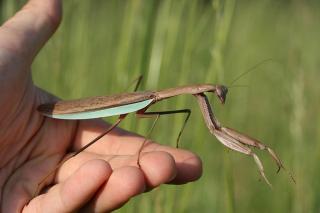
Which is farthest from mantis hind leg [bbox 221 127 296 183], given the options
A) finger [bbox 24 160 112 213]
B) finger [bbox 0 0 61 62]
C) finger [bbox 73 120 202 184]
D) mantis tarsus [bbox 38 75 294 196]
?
finger [bbox 0 0 61 62]

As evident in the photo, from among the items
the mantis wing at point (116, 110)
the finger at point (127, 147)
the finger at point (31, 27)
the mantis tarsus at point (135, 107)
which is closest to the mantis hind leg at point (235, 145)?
the mantis tarsus at point (135, 107)

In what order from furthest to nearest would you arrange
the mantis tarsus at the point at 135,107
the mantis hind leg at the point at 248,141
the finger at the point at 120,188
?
the mantis tarsus at the point at 135,107 < the mantis hind leg at the point at 248,141 < the finger at the point at 120,188

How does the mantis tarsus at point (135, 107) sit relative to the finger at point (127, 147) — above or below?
above

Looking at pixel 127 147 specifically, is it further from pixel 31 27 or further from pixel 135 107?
pixel 31 27

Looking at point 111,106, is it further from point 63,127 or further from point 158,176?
point 158,176

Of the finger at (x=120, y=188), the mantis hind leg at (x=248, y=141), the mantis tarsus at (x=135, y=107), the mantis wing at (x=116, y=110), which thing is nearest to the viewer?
the finger at (x=120, y=188)

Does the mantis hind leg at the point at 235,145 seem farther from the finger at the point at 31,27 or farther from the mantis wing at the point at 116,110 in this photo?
the finger at the point at 31,27

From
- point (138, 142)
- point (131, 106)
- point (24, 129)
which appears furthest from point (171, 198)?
point (24, 129)

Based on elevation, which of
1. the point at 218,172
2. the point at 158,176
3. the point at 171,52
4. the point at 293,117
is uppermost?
the point at 171,52
